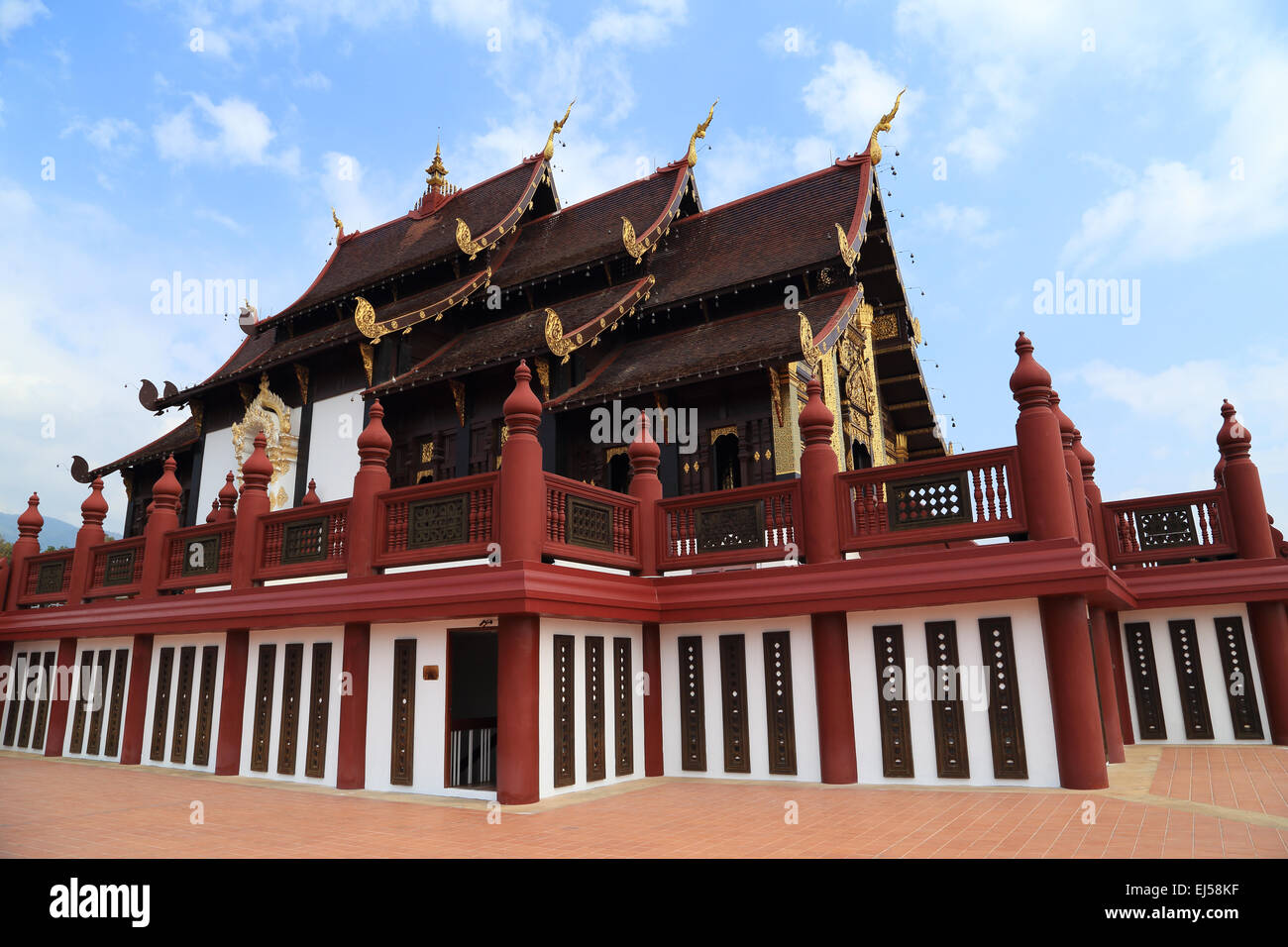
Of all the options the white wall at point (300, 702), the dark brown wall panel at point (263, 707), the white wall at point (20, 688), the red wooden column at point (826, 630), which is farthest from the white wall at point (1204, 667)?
the white wall at point (20, 688)

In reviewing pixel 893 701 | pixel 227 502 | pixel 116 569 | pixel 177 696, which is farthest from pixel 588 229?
pixel 893 701

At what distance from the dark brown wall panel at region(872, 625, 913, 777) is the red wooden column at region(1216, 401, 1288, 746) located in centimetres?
649

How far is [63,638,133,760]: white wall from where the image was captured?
41.5ft

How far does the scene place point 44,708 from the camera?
14.1 meters

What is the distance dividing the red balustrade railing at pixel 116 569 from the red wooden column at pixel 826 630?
1007 cm

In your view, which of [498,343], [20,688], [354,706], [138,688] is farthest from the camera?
[498,343]

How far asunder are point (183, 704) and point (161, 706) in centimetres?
63

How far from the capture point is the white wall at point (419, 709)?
892cm

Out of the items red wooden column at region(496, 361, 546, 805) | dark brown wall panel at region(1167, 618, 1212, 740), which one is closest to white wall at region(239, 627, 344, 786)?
red wooden column at region(496, 361, 546, 805)

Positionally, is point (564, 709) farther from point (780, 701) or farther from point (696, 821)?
point (780, 701)

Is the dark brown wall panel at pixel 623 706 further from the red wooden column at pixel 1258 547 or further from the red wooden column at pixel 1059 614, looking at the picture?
the red wooden column at pixel 1258 547

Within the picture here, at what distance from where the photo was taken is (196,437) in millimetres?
20062

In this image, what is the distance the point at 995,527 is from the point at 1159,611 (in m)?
5.66
